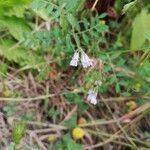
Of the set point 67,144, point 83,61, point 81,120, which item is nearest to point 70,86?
point 81,120

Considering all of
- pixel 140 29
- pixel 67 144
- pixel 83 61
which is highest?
pixel 140 29

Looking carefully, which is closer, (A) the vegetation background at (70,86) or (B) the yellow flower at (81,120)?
(A) the vegetation background at (70,86)

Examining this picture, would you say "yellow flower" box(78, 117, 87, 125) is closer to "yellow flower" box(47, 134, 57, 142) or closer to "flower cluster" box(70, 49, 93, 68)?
"yellow flower" box(47, 134, 57, 142)

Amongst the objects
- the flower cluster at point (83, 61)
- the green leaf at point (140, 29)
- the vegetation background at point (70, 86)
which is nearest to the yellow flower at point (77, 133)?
the vegetation background at point (70, 86)

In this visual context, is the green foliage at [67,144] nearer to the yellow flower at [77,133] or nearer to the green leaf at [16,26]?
the yellow flower at [77,133]

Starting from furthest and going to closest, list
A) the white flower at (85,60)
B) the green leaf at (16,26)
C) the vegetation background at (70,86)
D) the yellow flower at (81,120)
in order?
the green leaf at (16,26)
the yellow flower at (81,120)
the vegetation background at (70,86)
the white flower at (85,60)

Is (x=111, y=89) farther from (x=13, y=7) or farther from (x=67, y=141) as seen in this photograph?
(x=13, y=7)

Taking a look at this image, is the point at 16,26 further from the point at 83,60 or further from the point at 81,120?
the point at 83,60
